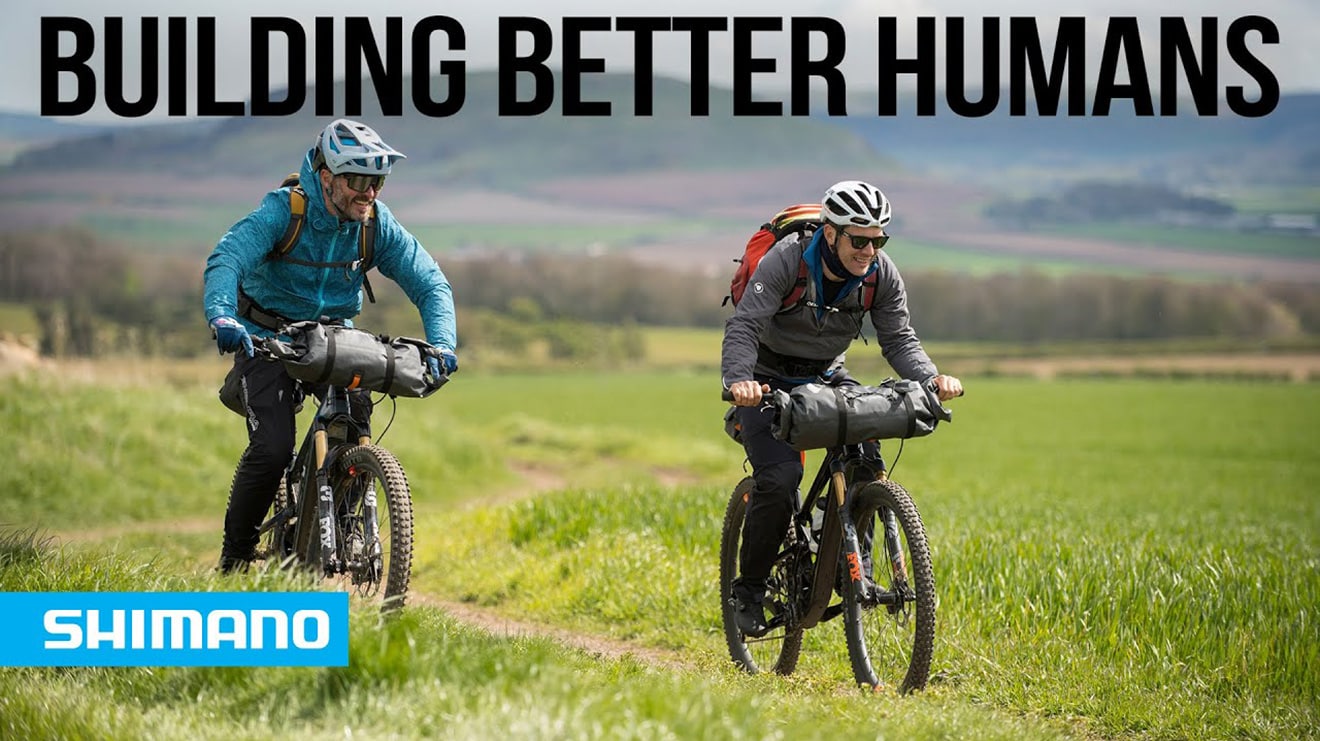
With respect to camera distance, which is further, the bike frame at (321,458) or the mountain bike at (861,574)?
the bike frame at (321,458)

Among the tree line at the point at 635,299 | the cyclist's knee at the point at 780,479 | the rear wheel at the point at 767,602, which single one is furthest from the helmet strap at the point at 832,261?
the tree line at the point at 635,299

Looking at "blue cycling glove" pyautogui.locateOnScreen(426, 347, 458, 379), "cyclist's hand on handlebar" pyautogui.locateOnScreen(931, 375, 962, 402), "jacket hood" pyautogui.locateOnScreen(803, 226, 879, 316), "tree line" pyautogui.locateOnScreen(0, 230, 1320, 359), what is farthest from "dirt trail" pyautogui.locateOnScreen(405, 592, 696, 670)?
"tree line" pyautogui.locateOnScreen(0, 230, 1320, 359)

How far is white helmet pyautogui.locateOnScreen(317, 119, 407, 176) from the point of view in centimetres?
745

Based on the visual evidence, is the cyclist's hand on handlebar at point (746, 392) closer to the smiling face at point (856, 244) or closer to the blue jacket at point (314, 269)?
the smiling face at point (856, 244)

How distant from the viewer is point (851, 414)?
7109mm

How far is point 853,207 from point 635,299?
102 meters

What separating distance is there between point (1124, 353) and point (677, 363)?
29061mm

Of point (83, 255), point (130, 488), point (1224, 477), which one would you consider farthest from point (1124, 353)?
point (130, 488)

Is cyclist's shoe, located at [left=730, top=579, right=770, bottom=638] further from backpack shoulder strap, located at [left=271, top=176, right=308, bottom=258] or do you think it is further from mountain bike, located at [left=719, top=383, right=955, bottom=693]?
backpack shoulder strap, located at [left=271, top=176, right=308, bottom=258]

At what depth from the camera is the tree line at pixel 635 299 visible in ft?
328

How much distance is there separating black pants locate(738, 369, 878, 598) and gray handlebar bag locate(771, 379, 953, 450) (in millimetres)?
469

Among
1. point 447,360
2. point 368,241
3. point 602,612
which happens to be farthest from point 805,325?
point 602,612

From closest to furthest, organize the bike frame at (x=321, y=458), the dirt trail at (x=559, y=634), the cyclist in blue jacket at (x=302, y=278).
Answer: the cyclist in blue jacket at (x=302, y=278)
the bike frame at (x=321, y=458)
the dirt trail at (x=559, y=634)

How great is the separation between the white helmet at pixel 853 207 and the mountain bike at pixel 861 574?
93 centimetres
